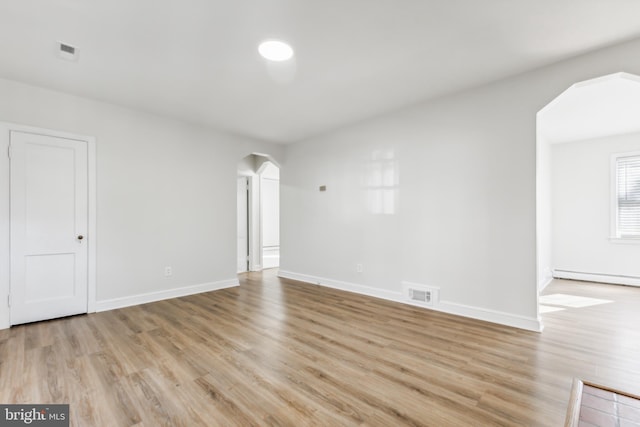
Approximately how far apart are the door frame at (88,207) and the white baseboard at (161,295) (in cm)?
Answer: 15

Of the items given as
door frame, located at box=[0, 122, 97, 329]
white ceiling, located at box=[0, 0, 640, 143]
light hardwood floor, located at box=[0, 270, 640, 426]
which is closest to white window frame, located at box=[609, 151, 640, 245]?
light hardwood floor, located at box=[0, 270, 640, 426]

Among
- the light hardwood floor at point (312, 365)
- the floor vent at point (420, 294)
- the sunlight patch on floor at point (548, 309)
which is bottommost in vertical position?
the sunlight patch on floor at point (548, 309)

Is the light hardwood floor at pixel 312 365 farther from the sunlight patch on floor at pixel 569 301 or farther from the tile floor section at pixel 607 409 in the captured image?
the sunlight patch on floor at pixel 569 301

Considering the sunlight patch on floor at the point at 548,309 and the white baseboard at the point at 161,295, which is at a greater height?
the white baseboard at the point at 161,295

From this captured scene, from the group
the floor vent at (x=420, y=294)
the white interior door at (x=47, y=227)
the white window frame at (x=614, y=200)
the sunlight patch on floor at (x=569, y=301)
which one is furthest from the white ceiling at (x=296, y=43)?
the white window frame at (x=614, y=200)

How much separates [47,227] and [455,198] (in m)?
4.84

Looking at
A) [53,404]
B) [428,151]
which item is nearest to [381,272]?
[428,151]

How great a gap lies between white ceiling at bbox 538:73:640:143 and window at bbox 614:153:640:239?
1.78ft

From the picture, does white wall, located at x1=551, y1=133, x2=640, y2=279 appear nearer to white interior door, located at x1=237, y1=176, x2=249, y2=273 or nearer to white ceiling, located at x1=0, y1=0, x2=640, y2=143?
white ceiling, located at x1=0, y1=0, x2=640, y2=143

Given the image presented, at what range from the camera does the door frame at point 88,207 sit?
10.0ft

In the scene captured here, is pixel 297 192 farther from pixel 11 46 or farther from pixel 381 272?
pixel 11 46

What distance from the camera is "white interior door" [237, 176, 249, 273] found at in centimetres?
644

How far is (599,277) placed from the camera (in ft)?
17.2

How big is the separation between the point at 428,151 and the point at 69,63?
4.03 m
